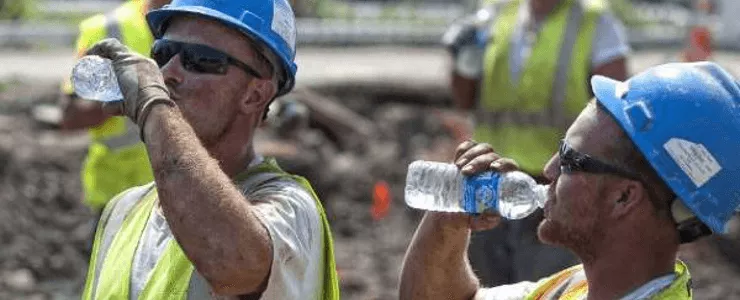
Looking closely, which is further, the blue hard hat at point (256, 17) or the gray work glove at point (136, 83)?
the blue hard hat at point (256, 17)

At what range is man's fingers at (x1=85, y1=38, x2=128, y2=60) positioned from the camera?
4418 mm

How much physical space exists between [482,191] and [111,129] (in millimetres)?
3884

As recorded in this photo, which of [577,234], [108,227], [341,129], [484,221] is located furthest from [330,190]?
[577,234]

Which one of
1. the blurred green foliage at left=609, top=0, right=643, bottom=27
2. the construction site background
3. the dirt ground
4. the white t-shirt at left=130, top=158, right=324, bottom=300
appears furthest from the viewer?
the blurred green foliage at left=609, top=0, right=643, bottom=27

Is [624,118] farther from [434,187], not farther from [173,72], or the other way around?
[173,72]

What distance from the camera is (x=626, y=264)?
4.20 m

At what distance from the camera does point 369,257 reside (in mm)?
11633

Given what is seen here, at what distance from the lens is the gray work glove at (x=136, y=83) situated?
4266 millimetres

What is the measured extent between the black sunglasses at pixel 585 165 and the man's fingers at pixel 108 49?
1027 mm

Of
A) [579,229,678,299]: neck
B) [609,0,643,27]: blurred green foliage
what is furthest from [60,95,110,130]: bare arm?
[609,0,643,27]: blurred green foliage

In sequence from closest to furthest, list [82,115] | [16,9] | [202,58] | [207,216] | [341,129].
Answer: [207,216]
[202,58]
[82,115]
[341,129]
[16,9]

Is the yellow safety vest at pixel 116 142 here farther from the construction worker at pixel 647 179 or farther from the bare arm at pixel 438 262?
the construction worker at pixel 647 179

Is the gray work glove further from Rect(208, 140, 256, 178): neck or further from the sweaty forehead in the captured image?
the sweaty forehead

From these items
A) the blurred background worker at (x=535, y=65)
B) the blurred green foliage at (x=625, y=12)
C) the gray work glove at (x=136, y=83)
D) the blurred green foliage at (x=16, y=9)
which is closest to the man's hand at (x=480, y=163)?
the gray work glove at (x=136, y=83)
